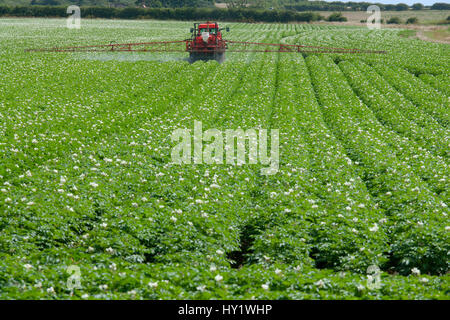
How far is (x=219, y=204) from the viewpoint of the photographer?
1022cm

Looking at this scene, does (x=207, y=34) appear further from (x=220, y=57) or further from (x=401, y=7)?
(x=401, y=7)

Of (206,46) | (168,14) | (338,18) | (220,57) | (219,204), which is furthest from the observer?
(338,18)

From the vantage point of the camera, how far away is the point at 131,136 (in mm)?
15219

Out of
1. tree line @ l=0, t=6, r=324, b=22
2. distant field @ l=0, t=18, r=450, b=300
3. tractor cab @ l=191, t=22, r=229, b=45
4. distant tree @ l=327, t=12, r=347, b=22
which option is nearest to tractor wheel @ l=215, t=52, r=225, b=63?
tractor cab @ l=191, t=22, r=229, b=45

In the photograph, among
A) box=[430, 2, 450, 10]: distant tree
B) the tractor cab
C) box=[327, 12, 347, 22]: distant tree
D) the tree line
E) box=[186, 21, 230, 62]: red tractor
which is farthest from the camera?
A: box=[430, 2, 450, 10]: distant tree

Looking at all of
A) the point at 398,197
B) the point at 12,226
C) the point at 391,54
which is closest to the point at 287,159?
the point at 398,197

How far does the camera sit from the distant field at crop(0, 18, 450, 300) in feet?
23.4

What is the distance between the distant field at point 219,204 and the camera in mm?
7129

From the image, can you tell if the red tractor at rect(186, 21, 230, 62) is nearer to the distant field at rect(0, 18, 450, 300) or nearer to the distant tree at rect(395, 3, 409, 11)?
the distant field at rect(0, 18, 450, 300)

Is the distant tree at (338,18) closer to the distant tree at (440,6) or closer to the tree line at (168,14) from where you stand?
the tree line at (168,14)

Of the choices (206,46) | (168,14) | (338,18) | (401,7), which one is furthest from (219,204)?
(401,7)

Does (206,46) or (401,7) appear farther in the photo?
(401,7)

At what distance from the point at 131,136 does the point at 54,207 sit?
6.27 metres
